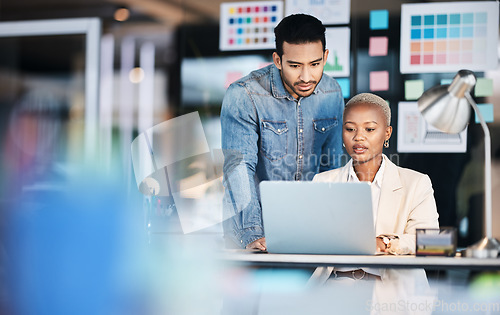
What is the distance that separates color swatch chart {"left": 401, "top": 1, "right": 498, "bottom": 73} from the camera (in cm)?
348

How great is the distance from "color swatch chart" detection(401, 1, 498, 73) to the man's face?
82cm

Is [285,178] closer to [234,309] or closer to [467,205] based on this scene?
[467,205]

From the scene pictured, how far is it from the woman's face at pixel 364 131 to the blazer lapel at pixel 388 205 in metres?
0.15

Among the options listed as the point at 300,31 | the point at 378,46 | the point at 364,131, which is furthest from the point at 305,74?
the point at 378,46

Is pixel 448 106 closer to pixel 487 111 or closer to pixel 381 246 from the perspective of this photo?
pixel 381 246

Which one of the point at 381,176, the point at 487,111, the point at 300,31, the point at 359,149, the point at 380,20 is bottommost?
the point at 381,176

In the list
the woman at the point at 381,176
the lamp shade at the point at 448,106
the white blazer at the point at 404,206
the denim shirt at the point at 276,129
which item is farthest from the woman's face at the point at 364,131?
the denim shirt at the point at 276,129

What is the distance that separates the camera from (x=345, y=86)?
363cm

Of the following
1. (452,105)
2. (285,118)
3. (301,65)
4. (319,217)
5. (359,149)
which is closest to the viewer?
(319,217)

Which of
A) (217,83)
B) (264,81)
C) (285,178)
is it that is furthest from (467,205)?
(217,83)

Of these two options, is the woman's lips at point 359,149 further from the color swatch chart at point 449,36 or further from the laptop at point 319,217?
the color swatch chart at point 449,36

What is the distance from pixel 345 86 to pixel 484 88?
0.76 meters

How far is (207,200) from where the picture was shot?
380 cm

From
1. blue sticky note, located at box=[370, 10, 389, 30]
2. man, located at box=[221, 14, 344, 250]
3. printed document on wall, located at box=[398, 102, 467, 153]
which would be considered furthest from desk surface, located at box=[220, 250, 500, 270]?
blue sticky note, located at box=[370, 10, 389, 30]
